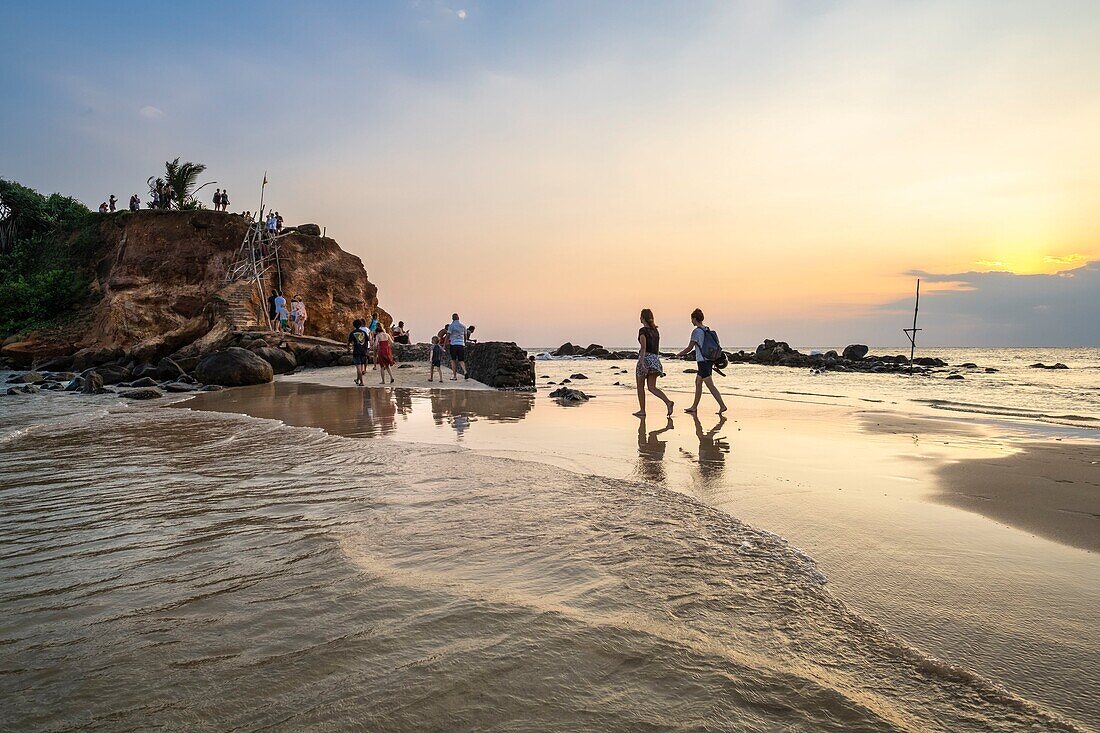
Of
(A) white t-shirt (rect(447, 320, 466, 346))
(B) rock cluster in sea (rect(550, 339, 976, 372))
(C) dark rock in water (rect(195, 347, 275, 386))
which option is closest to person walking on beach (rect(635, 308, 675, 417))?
(A) white t-shirt (rect(447, 320, 466, 346))

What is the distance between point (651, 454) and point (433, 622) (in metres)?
4.68

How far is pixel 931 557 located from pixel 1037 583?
490mm

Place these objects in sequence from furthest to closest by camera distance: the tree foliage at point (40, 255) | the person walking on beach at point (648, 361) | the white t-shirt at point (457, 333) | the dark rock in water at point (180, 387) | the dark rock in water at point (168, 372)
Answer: the tree foliage at point (40, 255)
the dark rock in water at point (168, 372)
the white t-shirt at point (457, 333)
the dark rock in water at point (180, 387)
the person walking on beach at point (648, 361)

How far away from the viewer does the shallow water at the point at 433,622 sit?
180 centimetres

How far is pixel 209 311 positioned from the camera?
86.1 ft

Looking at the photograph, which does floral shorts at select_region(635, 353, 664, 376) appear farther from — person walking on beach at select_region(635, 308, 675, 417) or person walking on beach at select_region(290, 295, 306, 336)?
person walking on beach at select_region(290, 295, 306, 336)

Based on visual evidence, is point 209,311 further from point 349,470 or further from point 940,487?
point 940,487

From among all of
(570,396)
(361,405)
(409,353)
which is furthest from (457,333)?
(409,353)

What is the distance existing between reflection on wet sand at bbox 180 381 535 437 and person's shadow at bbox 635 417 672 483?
260 cm

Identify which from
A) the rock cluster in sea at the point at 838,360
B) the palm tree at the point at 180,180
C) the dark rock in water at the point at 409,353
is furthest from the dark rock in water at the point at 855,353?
the palm tree at the point at 180,180

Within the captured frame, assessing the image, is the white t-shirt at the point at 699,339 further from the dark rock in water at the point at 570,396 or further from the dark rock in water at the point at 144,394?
the dark rock in water at the point at 144,394

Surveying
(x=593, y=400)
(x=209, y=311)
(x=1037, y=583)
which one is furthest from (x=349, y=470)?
(x=209, y=311)

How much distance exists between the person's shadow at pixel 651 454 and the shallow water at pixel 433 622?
0.91 m

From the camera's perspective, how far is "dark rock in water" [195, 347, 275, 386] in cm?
1709
